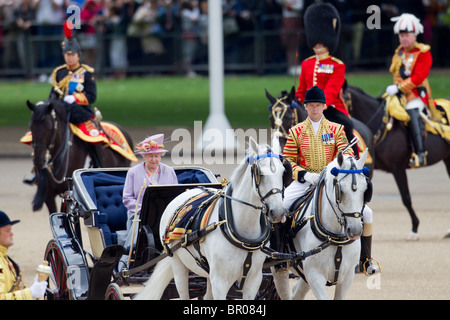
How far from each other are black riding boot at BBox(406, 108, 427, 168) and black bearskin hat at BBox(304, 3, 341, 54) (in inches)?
90.1

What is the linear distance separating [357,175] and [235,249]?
97 cm

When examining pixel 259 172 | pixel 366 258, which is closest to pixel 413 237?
pixel 366 258

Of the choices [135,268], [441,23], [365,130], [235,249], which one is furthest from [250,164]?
[441,23]

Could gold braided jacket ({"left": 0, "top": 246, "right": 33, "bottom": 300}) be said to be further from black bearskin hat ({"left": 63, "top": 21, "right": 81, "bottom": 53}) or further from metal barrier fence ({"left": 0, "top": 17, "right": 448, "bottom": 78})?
metal barrier fence ({"left": 0, "top": 17, "right": 448, "bottom": 78})

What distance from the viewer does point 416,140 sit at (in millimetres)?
12031

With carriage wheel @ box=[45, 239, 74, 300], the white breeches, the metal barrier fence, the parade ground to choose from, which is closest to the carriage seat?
carriage wheel @ box=[45, 239, 74, 300]

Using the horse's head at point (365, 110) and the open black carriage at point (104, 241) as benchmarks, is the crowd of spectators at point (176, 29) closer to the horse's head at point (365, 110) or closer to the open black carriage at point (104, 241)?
the horse's head at point (365, 110)

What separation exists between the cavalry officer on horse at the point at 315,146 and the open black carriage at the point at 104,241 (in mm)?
745

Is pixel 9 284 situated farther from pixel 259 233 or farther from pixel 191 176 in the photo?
pixel 191 176

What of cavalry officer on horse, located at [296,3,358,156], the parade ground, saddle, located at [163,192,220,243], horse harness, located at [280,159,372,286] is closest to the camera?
horse harness, located at [280,159,372,286]

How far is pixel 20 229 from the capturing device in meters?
12.0

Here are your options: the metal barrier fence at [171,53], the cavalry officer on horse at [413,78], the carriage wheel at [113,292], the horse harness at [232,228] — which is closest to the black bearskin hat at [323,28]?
the cavalry officer on horse at [413,78]

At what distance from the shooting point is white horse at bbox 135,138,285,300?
20.8ft
